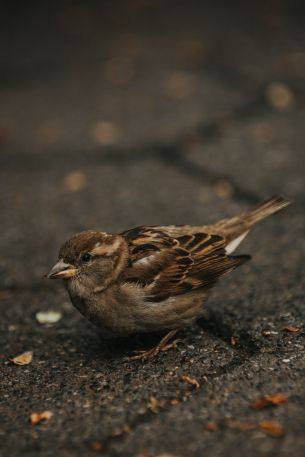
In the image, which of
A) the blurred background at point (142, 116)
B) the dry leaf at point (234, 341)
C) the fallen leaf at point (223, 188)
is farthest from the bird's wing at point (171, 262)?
the fallen leaf at point (223, 188)

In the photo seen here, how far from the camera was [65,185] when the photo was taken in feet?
19.4

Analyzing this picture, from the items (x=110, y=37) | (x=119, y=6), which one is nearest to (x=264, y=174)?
(x=110, y=37)

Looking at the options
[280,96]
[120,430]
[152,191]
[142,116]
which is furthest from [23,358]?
[280,96]

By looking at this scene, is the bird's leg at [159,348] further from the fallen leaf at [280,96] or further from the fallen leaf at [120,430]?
the fallen leaf at [280,96]

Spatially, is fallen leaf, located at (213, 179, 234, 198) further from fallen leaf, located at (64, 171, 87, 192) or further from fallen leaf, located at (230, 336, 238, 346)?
fallen leaf, located at (230, 336, 238, 346)

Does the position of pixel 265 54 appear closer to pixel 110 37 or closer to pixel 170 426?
pixel 110 37

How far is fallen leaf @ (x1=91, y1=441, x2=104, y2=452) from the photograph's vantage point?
105 inches

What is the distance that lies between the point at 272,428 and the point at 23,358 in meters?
1.44

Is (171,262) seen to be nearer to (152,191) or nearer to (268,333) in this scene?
(268,333)

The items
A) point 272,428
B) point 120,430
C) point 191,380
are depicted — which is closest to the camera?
point 272,428

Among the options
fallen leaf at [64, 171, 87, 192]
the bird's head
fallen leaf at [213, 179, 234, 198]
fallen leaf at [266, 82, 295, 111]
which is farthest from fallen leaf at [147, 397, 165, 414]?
fallen leaf at [266, 82, 295, 111]

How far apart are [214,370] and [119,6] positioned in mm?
8080

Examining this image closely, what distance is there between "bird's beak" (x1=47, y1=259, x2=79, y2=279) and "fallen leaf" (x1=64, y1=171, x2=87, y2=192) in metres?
2.31

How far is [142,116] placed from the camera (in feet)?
23.1
